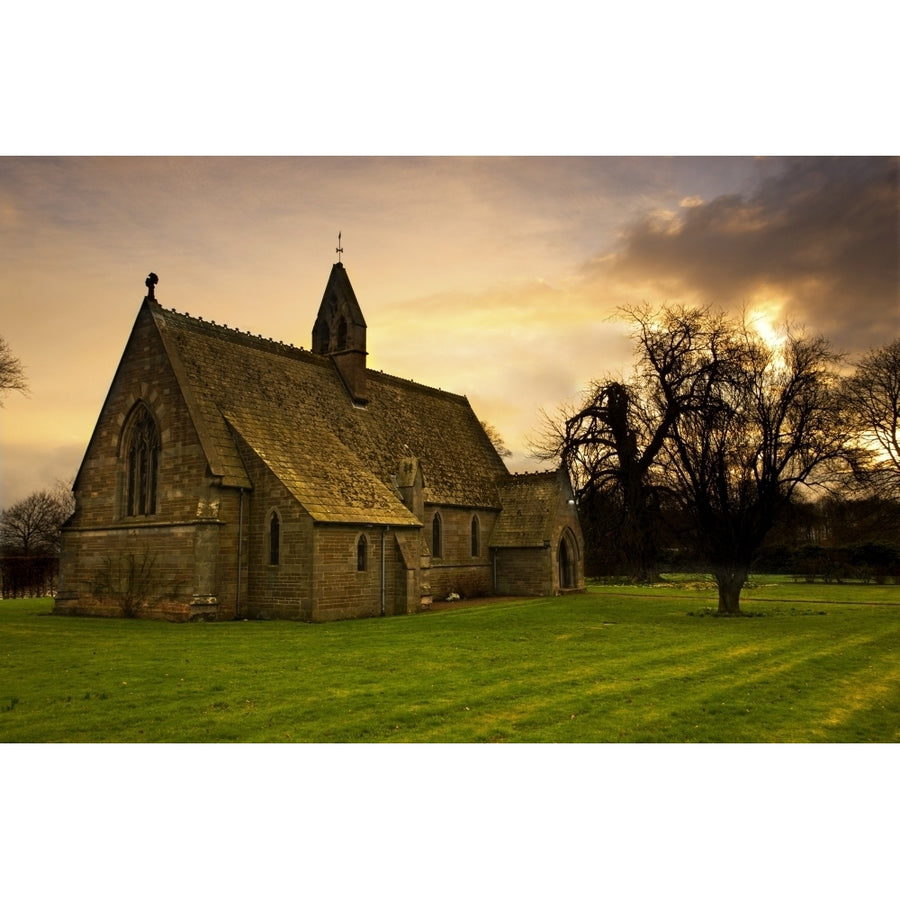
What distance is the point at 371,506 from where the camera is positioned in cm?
2753

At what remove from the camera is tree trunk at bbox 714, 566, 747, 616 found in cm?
2622

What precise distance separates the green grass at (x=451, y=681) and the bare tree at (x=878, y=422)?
189 inches

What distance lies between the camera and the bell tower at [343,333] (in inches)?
1391

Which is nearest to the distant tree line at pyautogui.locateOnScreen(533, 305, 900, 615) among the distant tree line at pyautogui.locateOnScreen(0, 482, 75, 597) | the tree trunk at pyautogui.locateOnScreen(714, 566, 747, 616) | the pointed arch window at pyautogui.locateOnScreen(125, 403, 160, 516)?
the tree trunk at pyautogui.locateOnScreen(714, 566, 747, 616)

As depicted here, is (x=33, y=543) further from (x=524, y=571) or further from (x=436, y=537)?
(x=524, y=571)

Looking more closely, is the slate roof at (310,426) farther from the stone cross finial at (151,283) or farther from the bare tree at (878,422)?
the bare tree at (878,422)

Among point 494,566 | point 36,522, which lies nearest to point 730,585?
point 494,566

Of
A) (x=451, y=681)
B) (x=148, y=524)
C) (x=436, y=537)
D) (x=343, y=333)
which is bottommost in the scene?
(x=451, y=681)

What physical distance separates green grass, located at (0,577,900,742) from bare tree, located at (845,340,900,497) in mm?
4790

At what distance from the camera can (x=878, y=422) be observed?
24609mm

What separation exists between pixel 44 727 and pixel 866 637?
1908 cm

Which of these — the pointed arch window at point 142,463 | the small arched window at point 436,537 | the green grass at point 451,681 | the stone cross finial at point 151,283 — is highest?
the stone cross finial at point 151,283

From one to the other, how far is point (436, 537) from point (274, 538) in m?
11.1

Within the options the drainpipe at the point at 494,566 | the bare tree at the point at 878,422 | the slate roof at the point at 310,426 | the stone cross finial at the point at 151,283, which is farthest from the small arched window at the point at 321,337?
the bare tree at the point at 878,422
